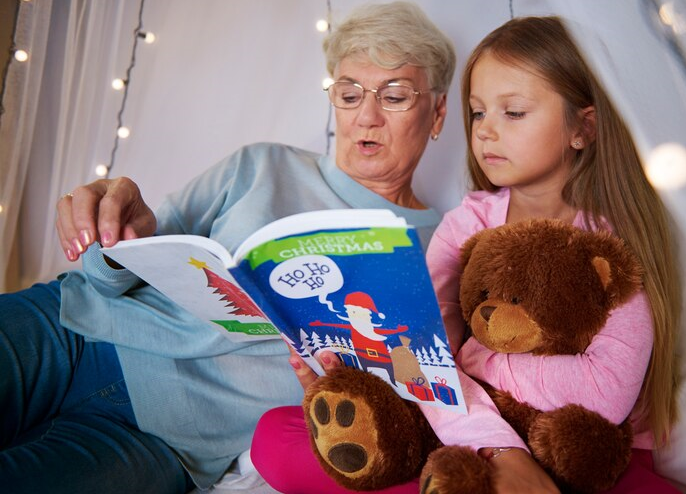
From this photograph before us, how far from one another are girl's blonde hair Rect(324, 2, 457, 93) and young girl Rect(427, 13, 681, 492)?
0.85ft

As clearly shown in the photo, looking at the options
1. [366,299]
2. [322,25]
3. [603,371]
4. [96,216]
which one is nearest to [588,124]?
[603,371]

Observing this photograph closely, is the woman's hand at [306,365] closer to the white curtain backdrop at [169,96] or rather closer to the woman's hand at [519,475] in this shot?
the woman's hand at [519,475]

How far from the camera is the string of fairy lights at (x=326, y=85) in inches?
27.1

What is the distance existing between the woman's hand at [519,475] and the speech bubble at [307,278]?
289 millimetres

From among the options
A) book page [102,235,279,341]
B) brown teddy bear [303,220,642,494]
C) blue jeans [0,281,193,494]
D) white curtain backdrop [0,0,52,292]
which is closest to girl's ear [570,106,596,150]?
brown teddy bear [303,220,642,494]

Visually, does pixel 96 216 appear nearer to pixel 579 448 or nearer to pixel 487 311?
pixel 487 311

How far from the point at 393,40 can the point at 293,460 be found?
34.9 inches

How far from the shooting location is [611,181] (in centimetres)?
98

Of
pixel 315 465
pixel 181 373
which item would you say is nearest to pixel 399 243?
pixel 315 465

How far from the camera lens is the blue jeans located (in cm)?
100

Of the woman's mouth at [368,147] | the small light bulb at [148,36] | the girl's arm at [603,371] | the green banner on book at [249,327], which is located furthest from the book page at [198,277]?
the small light bulb at [148,36]

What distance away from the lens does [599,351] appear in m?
0.82

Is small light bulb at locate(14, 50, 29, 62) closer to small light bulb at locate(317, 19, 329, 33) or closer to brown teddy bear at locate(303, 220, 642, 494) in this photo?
small light bulb at locate(317, 19, 329, 33)

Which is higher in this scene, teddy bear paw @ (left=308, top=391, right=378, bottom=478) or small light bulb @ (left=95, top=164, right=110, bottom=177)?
small light bulb @ (left=95, top=164, right=110, bottom=177)
